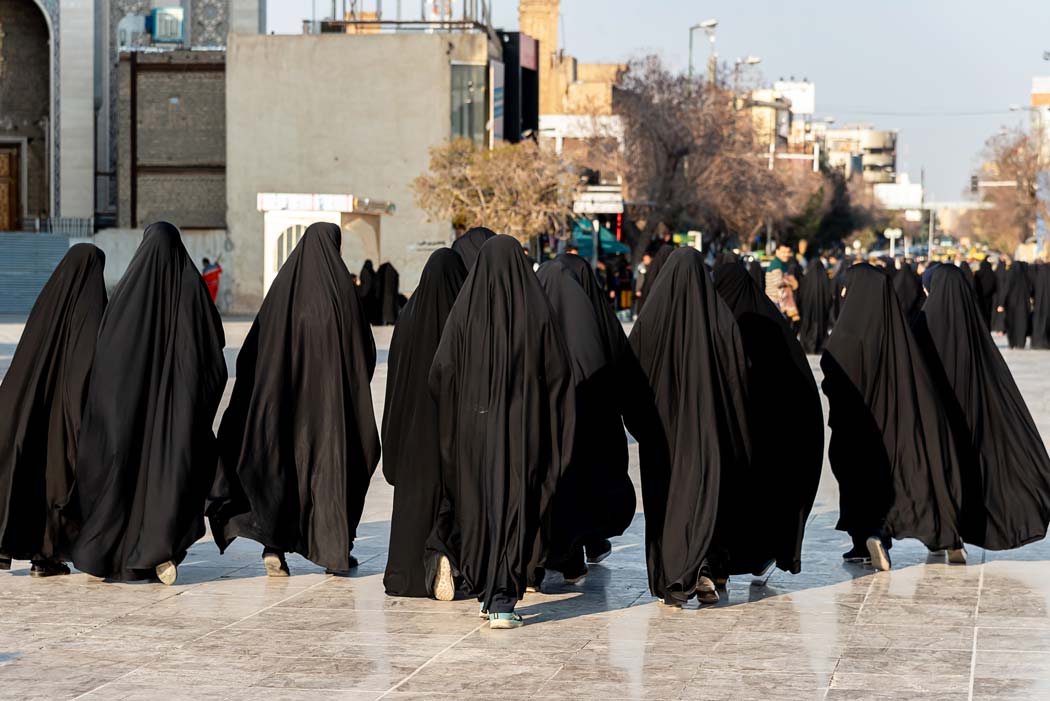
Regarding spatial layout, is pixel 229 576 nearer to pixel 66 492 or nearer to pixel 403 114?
pixel 66 492

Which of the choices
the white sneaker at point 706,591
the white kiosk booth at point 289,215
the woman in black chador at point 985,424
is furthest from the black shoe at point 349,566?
the white kiosk booth at point 289,215

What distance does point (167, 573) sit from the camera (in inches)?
284

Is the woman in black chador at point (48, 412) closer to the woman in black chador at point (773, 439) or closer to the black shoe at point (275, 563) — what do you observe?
the black shoe at point (275, 563)

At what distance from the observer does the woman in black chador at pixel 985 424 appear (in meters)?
7.85

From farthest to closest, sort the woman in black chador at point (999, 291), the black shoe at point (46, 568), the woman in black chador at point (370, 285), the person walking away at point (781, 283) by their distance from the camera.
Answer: the woman in black chador at point (370, 285)
the woman in black chador at point (999, 291)
the person walking away at point (781, 283)
the black shoe at point (46, 568)

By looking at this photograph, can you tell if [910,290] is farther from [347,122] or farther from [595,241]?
[347,122]

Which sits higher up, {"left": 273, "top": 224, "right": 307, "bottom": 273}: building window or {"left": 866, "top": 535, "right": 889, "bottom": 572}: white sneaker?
{"left": 273, "top": 224, "right": 307, "bottom": 273}: building window

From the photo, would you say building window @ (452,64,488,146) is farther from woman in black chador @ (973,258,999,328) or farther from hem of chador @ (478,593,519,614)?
hem of chador @ (478,593,519,614)

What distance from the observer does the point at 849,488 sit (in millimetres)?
7820

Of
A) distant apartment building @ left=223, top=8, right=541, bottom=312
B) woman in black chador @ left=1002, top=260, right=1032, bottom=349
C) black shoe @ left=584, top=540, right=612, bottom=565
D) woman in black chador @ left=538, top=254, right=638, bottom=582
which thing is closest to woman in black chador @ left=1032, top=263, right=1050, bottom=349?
woman in black chador @ left=1002, top=260, right=1032, bottom=349

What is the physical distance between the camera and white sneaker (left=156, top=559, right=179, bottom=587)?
7211 mm

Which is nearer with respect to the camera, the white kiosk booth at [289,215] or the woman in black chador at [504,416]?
the woman in black chador at [504,416]

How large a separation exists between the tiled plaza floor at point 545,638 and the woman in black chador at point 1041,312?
827 inches

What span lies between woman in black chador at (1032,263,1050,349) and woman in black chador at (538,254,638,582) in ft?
72.3
